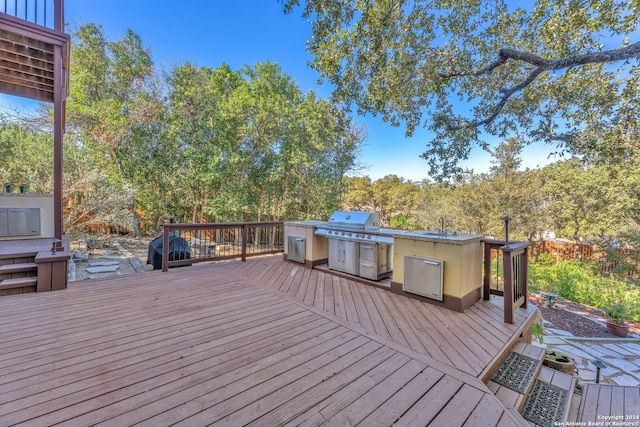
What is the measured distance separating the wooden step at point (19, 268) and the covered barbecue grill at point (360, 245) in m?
4.29

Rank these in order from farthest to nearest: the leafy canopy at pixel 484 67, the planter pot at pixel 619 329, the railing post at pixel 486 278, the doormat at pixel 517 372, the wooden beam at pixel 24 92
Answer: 1. the wooden beam at pixel 24 92
2. the planter pot at pixel 619 329
3. the leafy canopy at pixel 484 67
4. the railing post at pixel 486 278
5. the doormat at pixel 517 372

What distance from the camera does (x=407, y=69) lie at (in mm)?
4672

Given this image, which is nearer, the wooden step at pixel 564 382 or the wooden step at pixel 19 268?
the wooden step at pixel 564 382

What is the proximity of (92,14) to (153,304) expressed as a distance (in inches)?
460

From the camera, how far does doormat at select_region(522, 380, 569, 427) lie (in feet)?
6.21

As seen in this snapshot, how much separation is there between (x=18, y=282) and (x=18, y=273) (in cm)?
28

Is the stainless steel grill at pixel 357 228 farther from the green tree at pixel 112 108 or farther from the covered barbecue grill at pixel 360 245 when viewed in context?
the green tree at pixel 112 108

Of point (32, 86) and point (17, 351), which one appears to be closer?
point (17, 351)

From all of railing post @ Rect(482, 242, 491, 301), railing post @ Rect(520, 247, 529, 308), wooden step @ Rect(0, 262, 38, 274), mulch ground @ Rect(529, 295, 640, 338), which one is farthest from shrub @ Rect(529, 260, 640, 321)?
wooden step @ Rect(0, 262, 38, 274)

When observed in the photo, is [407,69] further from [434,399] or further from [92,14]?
[92,14]

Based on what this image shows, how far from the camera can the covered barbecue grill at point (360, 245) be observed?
4168mm

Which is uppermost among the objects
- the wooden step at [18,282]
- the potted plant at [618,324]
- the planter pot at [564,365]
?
the wooden step at [18,282]

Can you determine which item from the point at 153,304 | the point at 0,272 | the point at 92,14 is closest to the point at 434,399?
the point at 153,304

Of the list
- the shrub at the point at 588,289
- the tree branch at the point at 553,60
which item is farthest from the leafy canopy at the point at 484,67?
the shrub at the point at 588,289
